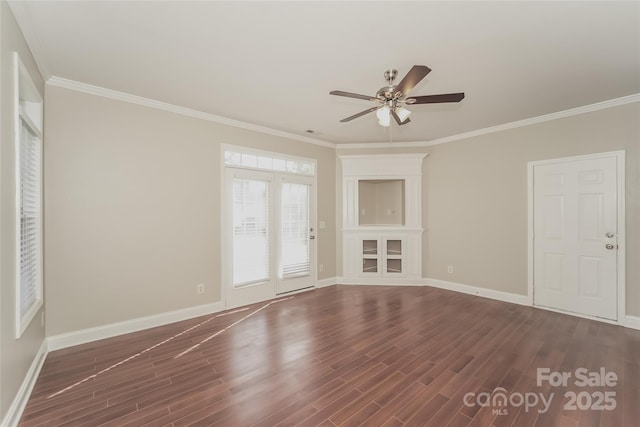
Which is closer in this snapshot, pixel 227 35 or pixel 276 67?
pixel 227 35

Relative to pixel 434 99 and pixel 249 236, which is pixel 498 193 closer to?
pixel 434 99

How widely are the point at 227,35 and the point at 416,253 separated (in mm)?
4639

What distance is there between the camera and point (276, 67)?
2.66m

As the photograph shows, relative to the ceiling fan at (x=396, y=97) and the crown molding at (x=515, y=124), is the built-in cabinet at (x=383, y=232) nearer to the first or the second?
the crown molding at (x=515, y=124)

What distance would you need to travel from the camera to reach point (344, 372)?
241 cm

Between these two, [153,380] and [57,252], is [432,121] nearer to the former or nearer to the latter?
[153,380]

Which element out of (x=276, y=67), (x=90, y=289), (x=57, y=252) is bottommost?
(x=90, y=289)

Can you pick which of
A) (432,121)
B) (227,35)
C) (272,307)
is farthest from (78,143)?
(432,121)

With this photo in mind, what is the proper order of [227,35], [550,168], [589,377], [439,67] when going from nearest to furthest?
[227,35]
[589,377]
[439,67]
[550,168]

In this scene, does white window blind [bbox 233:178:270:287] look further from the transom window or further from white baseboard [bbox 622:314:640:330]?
white baseboard [bbox 622:314:640:330]

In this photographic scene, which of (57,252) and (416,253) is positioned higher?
(57,252)

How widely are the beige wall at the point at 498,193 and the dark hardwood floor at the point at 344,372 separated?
931 millimetres

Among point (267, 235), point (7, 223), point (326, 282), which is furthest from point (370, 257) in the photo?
point (7, 223)

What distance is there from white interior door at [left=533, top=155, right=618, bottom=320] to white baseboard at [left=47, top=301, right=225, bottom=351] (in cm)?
479
